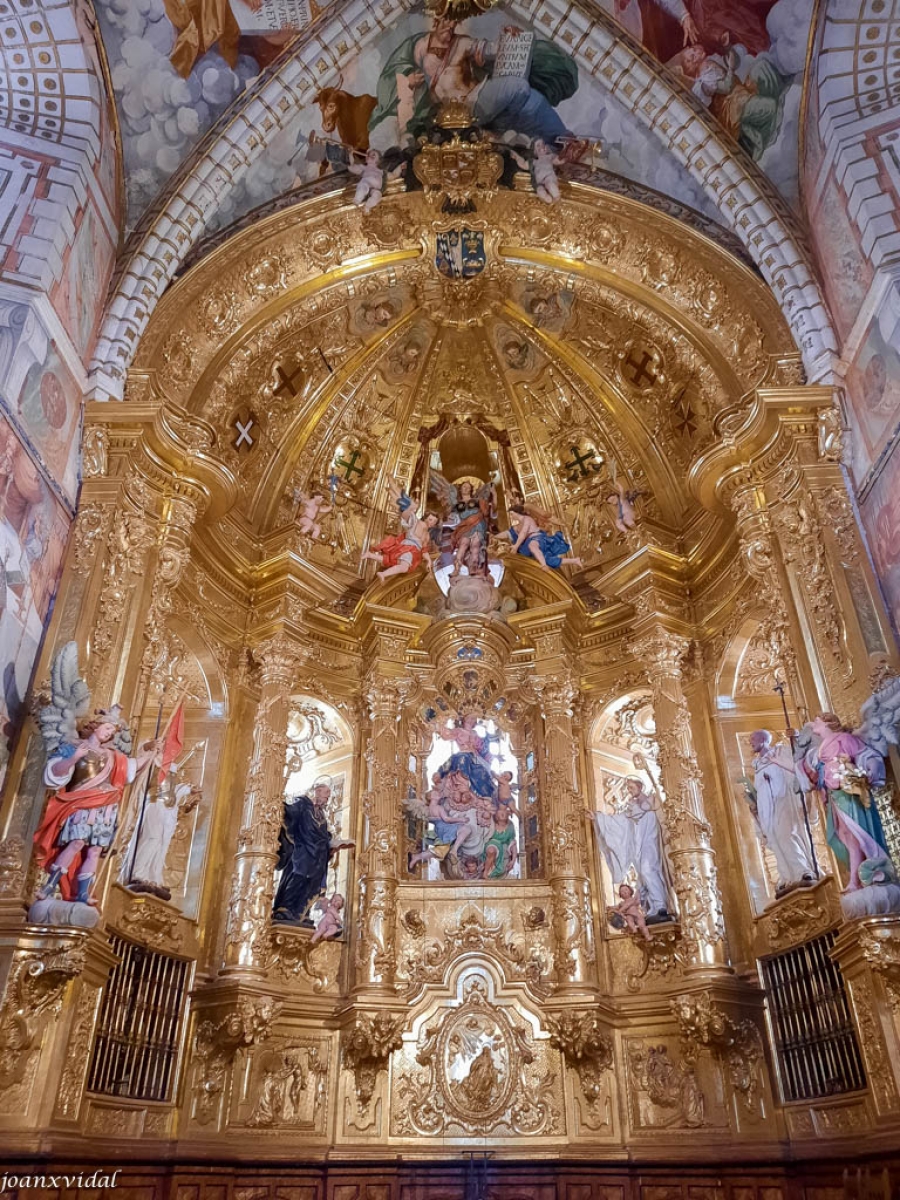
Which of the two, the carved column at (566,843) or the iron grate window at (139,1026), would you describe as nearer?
the iron grate window at (139,1026)

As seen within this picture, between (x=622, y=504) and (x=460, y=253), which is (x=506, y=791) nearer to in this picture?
(x=622, y=504)

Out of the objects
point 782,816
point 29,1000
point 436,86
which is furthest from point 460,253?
point 29,1000

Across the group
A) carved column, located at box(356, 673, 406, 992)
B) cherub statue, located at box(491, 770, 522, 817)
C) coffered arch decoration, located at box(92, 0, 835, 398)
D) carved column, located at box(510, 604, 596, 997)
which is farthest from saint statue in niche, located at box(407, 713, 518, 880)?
coffered arch decoration, located at box(92, 0, 835, 398)

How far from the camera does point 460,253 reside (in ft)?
49.5

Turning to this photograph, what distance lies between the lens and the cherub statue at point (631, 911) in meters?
12.2

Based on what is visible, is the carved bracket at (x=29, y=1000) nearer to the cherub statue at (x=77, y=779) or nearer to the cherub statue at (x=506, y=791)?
the cherub statue at (x=77, y=779)

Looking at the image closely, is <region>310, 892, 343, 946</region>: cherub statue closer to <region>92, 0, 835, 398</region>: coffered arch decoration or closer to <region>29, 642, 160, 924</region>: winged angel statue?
<region>29, 642, 160, 924</region>: winged angel statue

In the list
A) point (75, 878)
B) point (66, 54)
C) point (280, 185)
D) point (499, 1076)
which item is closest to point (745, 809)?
point (499, 1076)

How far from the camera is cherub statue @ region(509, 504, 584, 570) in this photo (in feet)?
50.2

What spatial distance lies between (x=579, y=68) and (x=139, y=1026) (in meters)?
13.8

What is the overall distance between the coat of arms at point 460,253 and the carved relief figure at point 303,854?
820cm

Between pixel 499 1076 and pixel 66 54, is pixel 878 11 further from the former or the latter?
pixel 499 1076

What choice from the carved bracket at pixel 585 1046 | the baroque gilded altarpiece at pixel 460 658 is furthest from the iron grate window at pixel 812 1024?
the carved bracket at pixel 585 1046

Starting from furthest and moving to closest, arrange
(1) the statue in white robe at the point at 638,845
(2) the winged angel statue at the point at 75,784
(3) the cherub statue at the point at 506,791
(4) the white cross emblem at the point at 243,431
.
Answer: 1. (4) the white cross emblem at the point at 243,431
2. (3) the cherub statue at the point at 506,791
3. (1) the statue in white robe at the point at 638,845
4. (2) the winged angel statue at the point at 75,784
